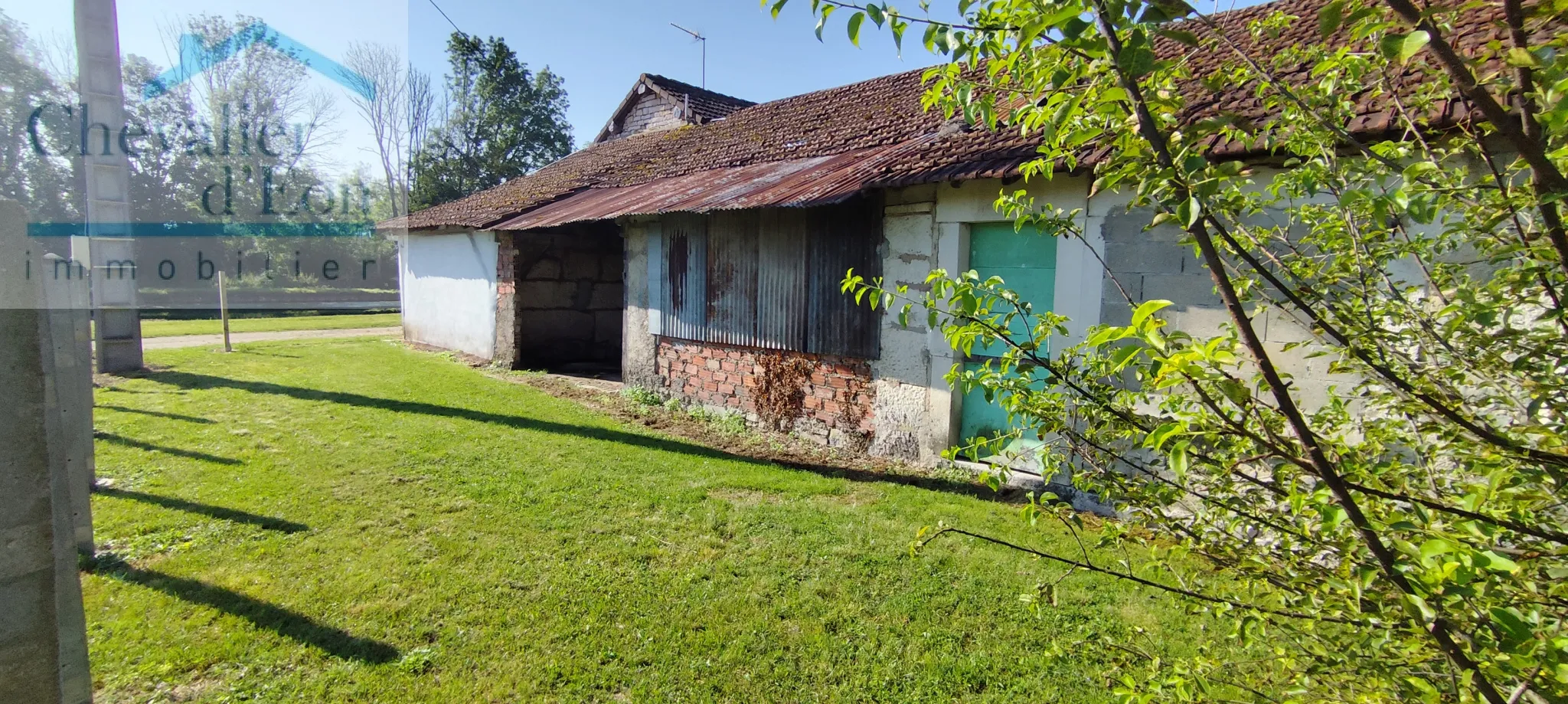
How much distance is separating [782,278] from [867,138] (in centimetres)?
265

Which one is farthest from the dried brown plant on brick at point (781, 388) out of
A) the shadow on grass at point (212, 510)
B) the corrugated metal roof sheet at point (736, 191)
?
the shadow on grass at point (212, 510)

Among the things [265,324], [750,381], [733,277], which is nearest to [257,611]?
[750,381]

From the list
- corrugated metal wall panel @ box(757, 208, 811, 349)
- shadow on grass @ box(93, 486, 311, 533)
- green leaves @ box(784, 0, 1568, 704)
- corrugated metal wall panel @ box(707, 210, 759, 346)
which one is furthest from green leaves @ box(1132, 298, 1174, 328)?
corrugated metal wall panel @ box(707, 210, 759, 346)

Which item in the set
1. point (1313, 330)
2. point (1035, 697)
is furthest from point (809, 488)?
point (1313, 330)

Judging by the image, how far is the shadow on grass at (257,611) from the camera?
3146mm

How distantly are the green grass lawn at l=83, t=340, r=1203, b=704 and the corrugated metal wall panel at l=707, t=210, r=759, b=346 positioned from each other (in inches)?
76.1

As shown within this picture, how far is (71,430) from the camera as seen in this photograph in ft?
12.6

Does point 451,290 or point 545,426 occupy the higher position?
point 451,290

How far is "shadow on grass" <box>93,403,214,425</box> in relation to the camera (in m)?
7.43

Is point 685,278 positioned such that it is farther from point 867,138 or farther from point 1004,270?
point 1004,270

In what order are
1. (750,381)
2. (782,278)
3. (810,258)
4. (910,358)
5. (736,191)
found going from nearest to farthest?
(910,358) < (810,258) < (782,278) < (736,191) < (750,381)

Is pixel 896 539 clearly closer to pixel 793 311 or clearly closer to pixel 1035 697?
pixel 1035 697

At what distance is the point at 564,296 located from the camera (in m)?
12.7

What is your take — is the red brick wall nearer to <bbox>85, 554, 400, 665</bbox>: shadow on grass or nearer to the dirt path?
<bbox>85, 554, 400, 665</bbox>: shadow on grass
